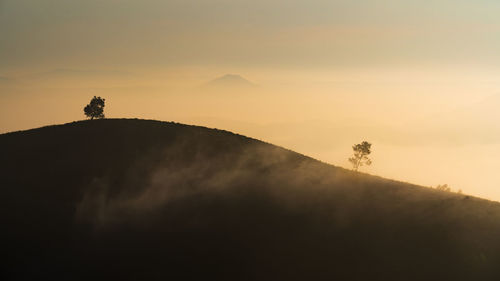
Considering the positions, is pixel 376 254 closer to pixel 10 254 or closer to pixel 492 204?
pixel 492 204

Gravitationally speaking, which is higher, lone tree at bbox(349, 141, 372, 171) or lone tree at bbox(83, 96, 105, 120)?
lone tree at bbox(349, 141, 372, 171)

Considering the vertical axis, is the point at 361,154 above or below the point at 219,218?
above

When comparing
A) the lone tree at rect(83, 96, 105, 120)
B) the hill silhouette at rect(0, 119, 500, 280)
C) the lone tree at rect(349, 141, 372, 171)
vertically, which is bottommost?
the hill silhouette at rect(0, 119, 500, 280)

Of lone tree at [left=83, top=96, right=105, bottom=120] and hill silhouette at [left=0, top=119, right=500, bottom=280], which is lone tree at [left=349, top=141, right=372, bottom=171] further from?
lone tree at [left=83, top=96, right=105, bottom=120]

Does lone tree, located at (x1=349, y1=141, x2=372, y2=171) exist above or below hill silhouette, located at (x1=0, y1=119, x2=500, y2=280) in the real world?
above

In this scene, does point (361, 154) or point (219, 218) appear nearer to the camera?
point (219, 218)

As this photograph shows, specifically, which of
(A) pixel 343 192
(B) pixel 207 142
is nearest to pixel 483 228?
(A) pixel 343 192

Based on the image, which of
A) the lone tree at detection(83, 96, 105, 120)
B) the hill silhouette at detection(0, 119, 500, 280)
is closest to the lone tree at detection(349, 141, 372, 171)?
the hill silhouette at detection(0, 119, 500, 280)

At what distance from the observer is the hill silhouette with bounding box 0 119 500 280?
61.6 m

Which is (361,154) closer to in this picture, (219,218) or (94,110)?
(219,218)

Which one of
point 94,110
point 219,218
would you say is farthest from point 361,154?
point 94,110

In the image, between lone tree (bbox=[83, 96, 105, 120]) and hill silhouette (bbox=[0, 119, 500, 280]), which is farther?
lone tree (bbox=[83, 96, 105, 120])

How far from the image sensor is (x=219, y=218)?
72.5 meters

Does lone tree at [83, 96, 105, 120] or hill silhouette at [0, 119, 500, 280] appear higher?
lone tree at [83, 96, 105, 120]
